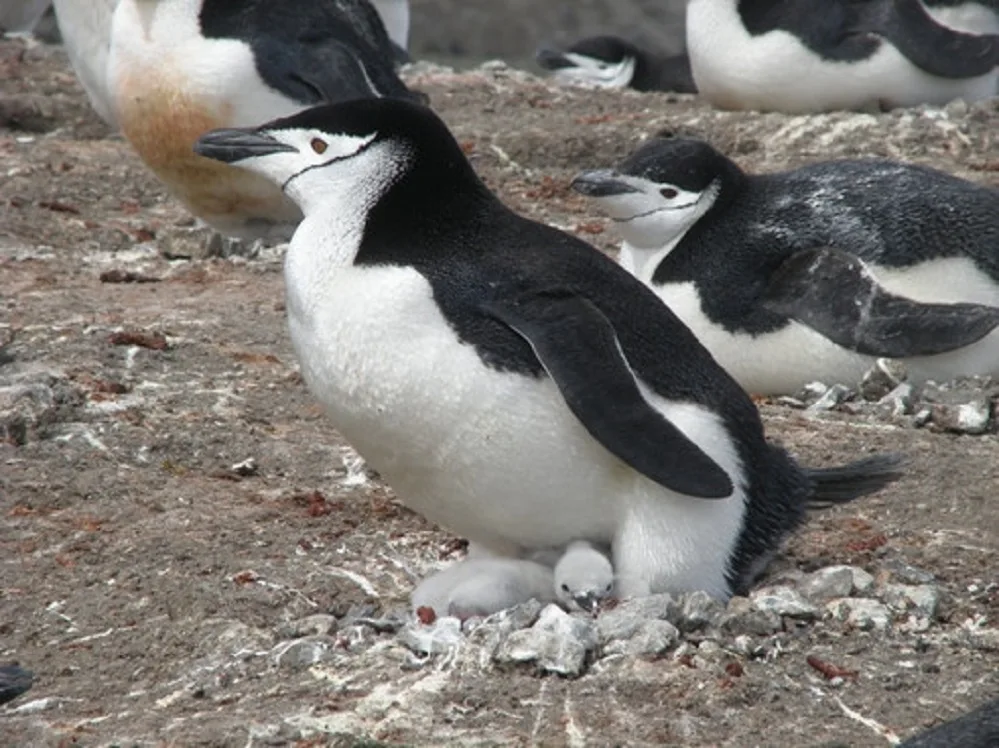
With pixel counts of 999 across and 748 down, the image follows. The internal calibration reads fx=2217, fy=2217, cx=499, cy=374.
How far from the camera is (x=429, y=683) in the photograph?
3953mm

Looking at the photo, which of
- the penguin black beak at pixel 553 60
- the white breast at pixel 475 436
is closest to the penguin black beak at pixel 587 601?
the white breast at pixel 475 436

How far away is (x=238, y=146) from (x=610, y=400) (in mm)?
Result: 1051

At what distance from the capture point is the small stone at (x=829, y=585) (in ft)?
14.3

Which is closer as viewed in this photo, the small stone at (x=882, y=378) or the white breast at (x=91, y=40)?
the small stone at (x=882, y=378)

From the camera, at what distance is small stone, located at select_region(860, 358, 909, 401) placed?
6.22m

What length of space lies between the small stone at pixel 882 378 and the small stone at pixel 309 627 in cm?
239

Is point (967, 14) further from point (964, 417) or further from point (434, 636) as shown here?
point (434, 636)

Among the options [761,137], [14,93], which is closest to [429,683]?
[761,137]

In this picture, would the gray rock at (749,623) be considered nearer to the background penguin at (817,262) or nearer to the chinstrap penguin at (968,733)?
the chinstrap penguin at (968,733)

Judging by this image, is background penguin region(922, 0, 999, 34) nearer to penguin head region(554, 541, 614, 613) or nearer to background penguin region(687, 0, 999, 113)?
background penguin region(687, 0, 999, 113)

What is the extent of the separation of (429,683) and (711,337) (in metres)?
2.62

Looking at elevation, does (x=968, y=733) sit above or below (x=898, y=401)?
above

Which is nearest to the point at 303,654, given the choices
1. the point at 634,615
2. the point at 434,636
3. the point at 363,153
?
the point at 434,636

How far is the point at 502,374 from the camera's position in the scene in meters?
4.20
